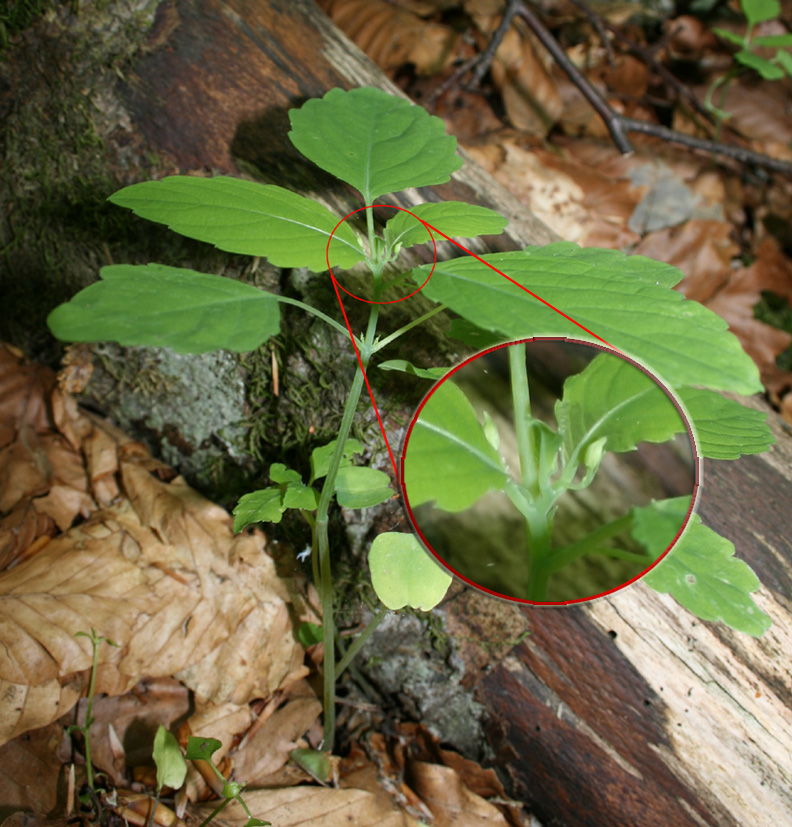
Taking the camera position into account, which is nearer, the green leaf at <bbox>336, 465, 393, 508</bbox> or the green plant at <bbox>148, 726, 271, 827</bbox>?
the green leaf at <bbox>336, 465, 393, 508</bbox>

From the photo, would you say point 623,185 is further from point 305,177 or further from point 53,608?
point 53,608

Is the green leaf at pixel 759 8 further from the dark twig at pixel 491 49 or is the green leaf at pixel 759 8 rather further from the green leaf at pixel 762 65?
the dark twig at pixel 491 49

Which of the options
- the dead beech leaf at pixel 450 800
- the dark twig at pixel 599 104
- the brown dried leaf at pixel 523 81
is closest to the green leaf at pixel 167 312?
the dead beech leaf at pixel 450 800

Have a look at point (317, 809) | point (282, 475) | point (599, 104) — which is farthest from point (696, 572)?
point (599, 104)

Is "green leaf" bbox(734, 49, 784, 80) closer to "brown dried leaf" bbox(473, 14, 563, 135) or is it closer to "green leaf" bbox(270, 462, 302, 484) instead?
"brown dried leaf" bbox(473, 14, 563, 135)

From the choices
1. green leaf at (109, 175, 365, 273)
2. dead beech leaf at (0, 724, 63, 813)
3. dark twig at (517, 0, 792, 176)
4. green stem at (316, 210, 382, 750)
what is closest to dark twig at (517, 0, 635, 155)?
dark twig at (517, 0, 792, 176)

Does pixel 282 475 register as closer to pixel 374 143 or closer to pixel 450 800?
pixel 374 143
